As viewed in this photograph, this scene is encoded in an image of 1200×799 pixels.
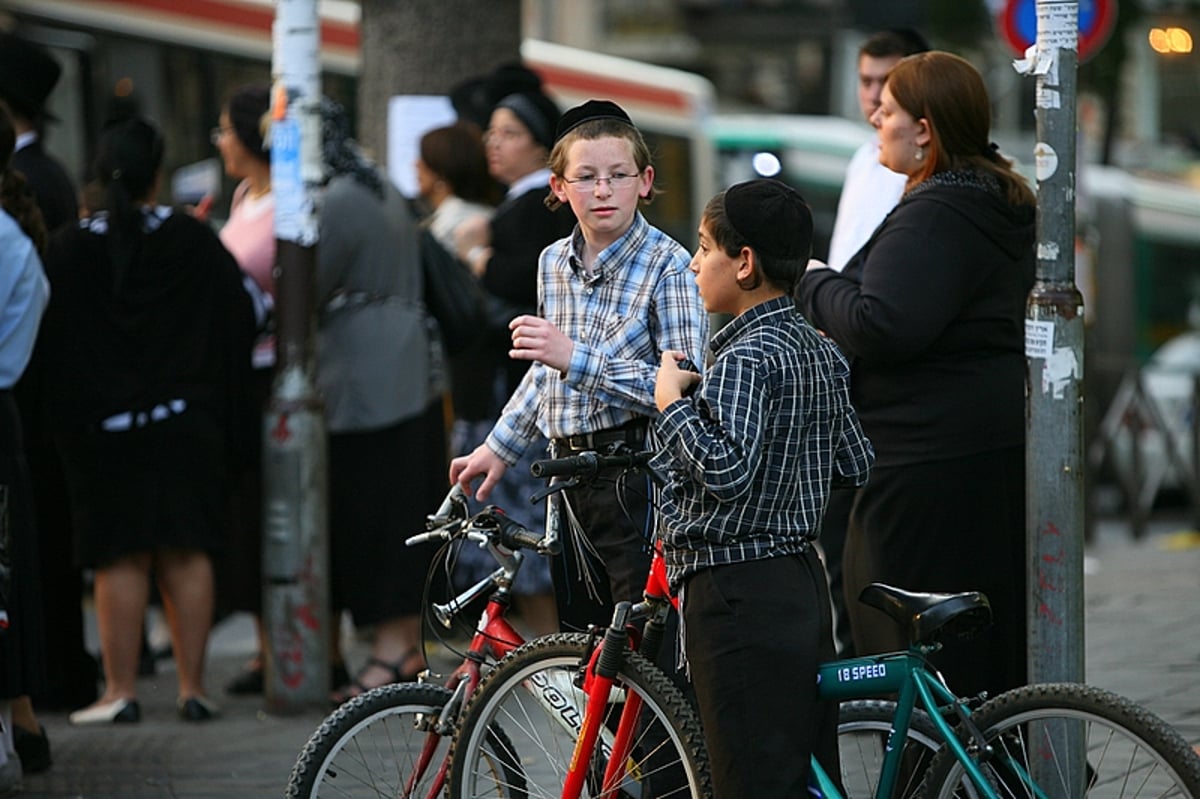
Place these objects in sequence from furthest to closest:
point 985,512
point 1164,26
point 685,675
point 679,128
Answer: point 1164,26, point 679,128, point 985,512, point 685,675

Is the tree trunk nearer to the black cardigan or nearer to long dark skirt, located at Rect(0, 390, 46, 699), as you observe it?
long dark skirt, located at Rect(0, 390, 46, 699)

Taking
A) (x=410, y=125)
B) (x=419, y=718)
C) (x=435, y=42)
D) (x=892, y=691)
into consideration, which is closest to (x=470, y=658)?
(x=419, y=718)

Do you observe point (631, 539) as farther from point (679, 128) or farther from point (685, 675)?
point (679, 128)

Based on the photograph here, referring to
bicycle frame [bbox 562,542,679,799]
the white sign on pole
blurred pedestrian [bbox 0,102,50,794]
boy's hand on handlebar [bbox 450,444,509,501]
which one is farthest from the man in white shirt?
the white sign on pole

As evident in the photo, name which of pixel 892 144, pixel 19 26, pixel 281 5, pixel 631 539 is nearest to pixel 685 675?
pixel 631 539

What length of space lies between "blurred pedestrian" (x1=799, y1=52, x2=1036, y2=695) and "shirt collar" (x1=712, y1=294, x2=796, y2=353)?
32.1 inches

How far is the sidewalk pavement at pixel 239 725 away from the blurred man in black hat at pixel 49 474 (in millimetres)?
179

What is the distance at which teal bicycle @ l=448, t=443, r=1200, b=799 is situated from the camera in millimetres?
3869

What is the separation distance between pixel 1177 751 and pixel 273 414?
413 centimetres

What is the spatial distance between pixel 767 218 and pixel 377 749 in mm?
1425

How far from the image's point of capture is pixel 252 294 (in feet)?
24.5

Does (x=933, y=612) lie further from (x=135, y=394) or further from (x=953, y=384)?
(x=135, y=394)

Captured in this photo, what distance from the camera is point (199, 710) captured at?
7.04 meters

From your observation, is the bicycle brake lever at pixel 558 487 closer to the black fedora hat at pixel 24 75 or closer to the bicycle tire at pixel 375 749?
the bicycle tire at pixel 375 749
